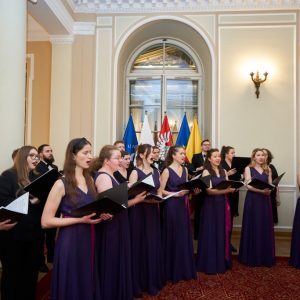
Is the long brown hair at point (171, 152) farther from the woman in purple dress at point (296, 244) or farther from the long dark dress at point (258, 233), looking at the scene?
the woman in purple dress at point (296, 244)

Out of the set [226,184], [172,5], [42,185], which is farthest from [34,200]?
[172,5]

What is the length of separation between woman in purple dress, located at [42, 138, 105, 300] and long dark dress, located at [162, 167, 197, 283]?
1.66m

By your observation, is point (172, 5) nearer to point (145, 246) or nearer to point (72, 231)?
point (145, 246)

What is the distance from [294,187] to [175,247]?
10.9 feet

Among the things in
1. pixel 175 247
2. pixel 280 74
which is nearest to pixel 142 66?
pixel 280 74

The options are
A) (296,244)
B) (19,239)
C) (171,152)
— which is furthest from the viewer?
(296,244)

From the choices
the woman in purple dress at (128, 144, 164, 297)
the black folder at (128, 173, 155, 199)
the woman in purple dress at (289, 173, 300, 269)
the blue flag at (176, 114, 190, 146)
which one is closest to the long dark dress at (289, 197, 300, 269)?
the woman in purple dress at (289, 173, 300, 269)

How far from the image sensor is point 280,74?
6316 mm

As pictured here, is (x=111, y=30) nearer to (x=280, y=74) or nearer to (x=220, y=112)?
(x=220, y=112)

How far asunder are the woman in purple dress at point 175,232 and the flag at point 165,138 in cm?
276

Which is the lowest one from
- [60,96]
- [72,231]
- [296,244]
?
[296,244]

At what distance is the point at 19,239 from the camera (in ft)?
8.73

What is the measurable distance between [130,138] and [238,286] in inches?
144

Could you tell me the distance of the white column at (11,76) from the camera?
3.79 metres
